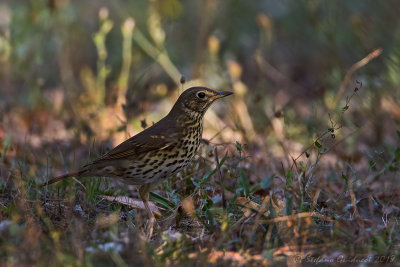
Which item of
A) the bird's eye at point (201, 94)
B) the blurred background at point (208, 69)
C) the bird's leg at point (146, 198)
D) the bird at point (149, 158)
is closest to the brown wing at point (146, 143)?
the bird at point (149, 158)

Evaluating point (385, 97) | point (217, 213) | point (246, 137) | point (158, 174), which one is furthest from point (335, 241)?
point (385, 97)

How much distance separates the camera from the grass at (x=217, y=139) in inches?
129

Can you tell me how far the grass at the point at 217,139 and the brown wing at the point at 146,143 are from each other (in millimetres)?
253

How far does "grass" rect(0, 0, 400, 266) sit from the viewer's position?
3289 millimetres

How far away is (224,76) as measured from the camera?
7164mm

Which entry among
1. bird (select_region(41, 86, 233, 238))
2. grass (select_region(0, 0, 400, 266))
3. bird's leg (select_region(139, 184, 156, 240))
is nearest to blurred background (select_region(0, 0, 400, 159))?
grass (select_region(0, 0, 400, 266))

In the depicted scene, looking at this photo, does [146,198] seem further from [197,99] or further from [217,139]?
[217,139]

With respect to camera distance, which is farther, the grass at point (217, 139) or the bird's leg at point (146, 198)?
the bird's leg at point (146, 198)

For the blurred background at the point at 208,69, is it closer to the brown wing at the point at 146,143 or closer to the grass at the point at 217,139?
the grass at the point at 217,139

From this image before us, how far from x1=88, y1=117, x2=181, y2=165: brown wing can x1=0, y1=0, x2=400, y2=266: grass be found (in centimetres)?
25

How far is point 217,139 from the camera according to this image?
626 cm

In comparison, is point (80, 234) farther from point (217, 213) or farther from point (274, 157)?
point (274, 157)

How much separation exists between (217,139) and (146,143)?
2.07m

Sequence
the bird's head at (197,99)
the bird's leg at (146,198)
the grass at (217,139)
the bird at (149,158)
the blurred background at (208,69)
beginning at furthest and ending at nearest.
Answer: the blurred background at (208,69), the bird's head at (197,99), the bird at (149,158), the bird's leg at (146,198), the grass at (217,139)
